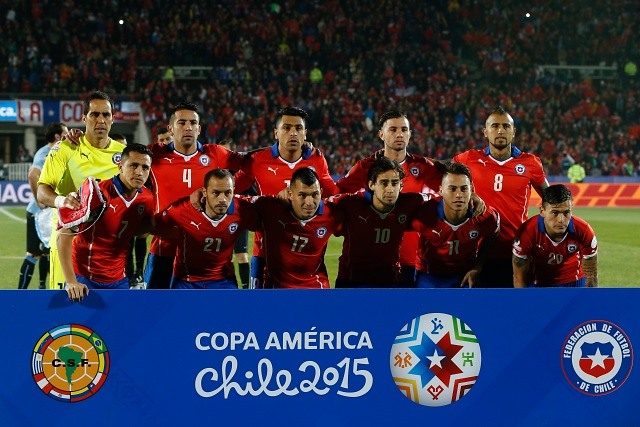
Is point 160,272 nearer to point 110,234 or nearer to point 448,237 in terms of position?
point 110,234

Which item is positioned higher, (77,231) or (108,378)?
(77,231)

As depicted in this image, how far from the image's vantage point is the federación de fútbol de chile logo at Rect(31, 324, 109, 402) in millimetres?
4305

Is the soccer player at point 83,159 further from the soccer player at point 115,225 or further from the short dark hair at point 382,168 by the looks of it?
the short dark hair at point 382,168

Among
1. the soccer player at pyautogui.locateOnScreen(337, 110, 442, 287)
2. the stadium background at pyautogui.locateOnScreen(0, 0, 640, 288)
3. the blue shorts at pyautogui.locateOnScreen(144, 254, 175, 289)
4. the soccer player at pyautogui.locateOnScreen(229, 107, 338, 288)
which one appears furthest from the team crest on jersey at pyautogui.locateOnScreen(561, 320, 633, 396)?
the stadium background at pyautogui.locateOnScreen(0, 0, 640, 288)

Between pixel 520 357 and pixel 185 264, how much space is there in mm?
2224

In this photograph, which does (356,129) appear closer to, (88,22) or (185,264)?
(88,22)

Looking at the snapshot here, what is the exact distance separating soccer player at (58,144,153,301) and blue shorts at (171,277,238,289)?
0.36m

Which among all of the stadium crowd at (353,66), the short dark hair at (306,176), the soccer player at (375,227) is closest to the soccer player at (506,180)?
the soccer player at (375,227)

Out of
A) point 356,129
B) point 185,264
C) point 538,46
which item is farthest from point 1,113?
point 185,264

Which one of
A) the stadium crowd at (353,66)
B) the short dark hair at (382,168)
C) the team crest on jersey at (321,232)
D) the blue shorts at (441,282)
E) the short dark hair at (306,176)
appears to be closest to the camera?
the short dark hair at (306,176)

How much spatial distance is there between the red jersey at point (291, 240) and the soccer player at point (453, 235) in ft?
2.01

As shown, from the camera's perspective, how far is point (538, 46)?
35500 mm

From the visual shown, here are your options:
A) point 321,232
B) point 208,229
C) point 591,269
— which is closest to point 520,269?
point 591,269

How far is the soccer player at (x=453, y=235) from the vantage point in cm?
552
